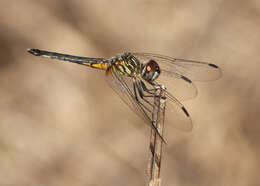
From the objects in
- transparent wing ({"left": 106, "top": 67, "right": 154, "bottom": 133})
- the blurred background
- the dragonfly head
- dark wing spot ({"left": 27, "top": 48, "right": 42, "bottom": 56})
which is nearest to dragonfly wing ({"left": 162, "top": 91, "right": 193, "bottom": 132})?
transparent wing ({"left": 106, "top": 67, "right": 154, "bottom": 133})

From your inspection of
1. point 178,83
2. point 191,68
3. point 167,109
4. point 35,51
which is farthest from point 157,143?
point 35,51

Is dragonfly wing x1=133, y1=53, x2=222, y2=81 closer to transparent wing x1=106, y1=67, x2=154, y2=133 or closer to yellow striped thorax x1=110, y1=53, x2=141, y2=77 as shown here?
yellow striped thorax x1=110, y1=53, x2=141, y2=77

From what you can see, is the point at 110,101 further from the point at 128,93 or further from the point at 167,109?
the point at 167,109

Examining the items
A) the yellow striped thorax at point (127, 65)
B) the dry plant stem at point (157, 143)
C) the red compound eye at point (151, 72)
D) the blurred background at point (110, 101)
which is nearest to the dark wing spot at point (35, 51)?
the blurred background at point (110, 101)

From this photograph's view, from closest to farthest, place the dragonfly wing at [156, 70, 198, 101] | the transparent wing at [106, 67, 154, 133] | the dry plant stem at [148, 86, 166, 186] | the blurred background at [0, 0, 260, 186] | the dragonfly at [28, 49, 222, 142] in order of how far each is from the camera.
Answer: the dry plant stem at [148, 86, 166, 186], the transparent wing at [106, 67, 154, 133], the dragonfly at [28, 49, 222, 142], the dragonfly wing at [156, 70, 198, 101], the blurred background at [0, 0, 260, 186]

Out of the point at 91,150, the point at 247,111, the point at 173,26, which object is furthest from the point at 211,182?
the point at 173,26
